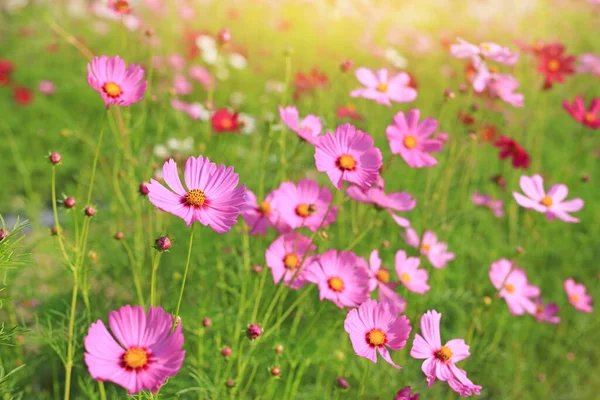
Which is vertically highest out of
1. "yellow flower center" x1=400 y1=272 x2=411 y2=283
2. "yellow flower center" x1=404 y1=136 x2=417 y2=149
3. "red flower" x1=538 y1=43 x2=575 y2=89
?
"red flower" x1=538 y1=43 x2=575 y2=89

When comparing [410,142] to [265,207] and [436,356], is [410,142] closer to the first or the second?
[265,207]

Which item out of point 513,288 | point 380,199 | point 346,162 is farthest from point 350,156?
point 513,288

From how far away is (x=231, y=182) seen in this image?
0.91 metres

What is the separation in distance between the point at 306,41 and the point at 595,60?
228 cm

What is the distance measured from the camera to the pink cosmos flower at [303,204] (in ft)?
3.87

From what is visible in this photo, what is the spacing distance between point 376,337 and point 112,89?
2.12 ft

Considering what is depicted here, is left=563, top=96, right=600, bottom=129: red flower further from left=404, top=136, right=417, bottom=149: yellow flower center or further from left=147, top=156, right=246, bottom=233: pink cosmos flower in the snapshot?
left=147, top=156, right=246, bottom=233: pink cosmos flower

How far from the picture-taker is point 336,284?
1.13 metres

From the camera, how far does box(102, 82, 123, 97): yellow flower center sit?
1.03m

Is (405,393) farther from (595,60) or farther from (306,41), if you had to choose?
(306,41)

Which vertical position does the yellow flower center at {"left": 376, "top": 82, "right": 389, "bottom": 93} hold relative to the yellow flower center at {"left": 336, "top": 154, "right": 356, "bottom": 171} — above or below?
above

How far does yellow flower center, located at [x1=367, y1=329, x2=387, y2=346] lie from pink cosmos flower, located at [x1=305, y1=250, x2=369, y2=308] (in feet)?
0.39

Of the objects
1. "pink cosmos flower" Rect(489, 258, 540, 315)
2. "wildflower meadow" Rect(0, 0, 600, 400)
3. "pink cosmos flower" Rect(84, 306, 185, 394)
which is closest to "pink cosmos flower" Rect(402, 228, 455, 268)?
"wildflower meadow" Rect(0, 0, 600, 400)

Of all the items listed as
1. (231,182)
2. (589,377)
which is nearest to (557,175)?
(589,377)
